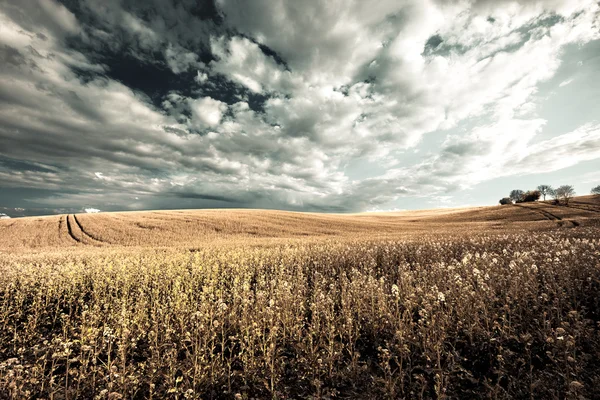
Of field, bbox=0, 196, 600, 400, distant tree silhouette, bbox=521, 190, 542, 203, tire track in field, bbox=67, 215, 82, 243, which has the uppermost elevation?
distant tree silhouette, bbox=521, 190, 542, 203

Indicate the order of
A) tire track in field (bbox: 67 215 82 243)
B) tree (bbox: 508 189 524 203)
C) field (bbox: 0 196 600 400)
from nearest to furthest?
1. field (bbox: 0 196 600 400)
2. tire track in field (bbox: 67 215 82 243)
3. tree (bbox: 508 189 524 203)

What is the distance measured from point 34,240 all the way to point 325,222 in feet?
127

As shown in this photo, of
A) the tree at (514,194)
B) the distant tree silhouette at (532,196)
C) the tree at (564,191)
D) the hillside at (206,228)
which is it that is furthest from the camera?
the tree at (514,194)

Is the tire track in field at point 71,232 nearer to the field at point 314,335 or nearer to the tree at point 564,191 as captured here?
the field at point 314,335

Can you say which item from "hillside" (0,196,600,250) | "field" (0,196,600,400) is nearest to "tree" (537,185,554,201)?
"hillside" (0,196,600,250)

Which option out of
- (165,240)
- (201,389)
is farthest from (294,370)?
(165,240)

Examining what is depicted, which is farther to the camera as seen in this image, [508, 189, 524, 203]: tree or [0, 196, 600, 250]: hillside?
[508, 189, 524, 203]: tree

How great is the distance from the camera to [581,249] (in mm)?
9023

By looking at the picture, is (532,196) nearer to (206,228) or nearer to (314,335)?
(206,228)

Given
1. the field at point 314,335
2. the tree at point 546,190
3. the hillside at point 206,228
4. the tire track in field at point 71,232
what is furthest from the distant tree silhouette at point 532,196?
the tire track in field at point 71,232

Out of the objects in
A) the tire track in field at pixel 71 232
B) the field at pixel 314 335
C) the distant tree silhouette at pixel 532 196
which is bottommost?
the field at pixel 314 335

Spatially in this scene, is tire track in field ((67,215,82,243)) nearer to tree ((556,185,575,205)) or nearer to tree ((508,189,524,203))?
tree ((556,185,575,205))

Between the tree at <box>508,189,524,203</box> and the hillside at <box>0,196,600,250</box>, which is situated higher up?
the tree at <box>508,189,524,203</box>

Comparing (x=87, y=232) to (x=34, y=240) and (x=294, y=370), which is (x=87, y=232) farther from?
(x=294, y=370)
